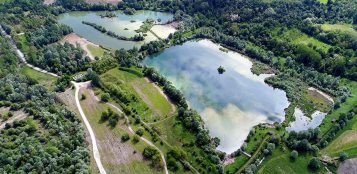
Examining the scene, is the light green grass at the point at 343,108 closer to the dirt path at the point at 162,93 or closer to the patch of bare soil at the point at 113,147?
the dirt path at the point at 162,93

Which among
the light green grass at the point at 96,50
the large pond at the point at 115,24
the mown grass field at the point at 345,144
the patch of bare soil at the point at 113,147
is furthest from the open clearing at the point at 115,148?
the mown grass field at the point at 345,144

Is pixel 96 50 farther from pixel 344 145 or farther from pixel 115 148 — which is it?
pixel 344 145

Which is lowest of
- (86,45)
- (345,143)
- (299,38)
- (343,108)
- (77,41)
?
(77,41)

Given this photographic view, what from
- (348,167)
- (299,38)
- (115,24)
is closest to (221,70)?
(299,38)

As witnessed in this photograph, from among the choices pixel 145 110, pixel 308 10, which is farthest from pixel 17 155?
pixel 308 10

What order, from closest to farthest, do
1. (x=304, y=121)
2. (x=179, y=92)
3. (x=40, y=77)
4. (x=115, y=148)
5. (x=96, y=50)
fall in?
1. (x=115, y=148)
2. (x=304, y=121)
3. (x=179, y=92)
4. (x=40, y=77)
5. (x=96, y=50)

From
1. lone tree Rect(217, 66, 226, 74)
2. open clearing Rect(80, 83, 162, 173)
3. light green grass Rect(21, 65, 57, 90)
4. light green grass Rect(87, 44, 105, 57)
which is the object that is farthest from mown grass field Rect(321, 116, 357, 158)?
light green grass Rect(21, 65, 57, 90)

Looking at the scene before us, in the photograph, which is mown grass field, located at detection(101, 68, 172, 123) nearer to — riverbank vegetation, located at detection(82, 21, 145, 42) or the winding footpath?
the winding footpath
